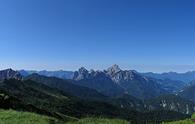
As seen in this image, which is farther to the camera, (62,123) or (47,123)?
(62,123)

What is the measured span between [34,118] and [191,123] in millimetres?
12420

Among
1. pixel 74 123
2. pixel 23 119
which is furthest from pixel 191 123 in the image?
pixel 23 119

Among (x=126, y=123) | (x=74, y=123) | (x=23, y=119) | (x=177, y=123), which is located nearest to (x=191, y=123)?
(x=177, y=123)

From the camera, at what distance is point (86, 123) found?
2562 centimetres

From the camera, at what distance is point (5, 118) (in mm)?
25281

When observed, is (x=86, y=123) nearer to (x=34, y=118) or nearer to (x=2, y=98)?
(x=34, y=118)

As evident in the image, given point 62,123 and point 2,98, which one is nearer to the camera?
point 62,123

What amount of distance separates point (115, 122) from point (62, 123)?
4.36m

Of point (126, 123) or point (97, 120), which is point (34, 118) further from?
point (126, 123)

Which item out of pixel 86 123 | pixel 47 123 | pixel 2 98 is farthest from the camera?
pixel 2 98

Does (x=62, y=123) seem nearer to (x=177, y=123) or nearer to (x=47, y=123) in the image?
(x=47, y=123)

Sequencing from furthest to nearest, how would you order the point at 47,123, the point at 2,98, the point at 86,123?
the point at 2,98 < the point at 86,123 < the point at 47,123

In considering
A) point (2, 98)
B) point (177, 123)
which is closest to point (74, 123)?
point (177, 123)

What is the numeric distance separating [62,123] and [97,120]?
10.00 ft
